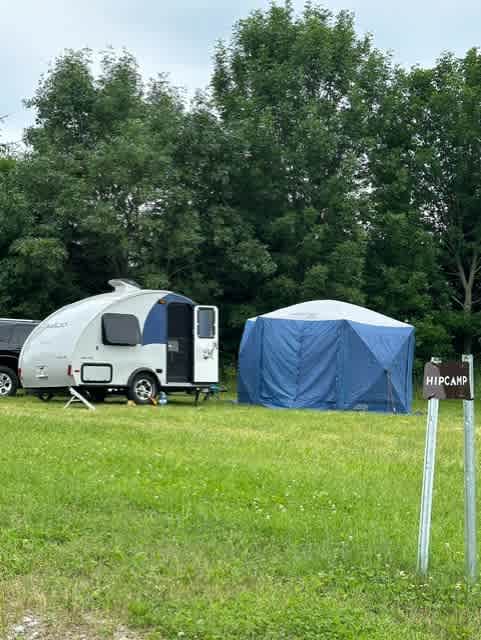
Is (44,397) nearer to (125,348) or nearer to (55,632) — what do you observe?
(125,348)

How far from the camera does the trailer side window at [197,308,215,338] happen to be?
2116cm

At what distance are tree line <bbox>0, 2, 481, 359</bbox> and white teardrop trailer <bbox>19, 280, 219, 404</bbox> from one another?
672 cm

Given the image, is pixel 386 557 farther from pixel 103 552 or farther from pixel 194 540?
pixel 103 552

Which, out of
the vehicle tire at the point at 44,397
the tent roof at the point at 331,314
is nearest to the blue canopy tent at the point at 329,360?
the tent roof at the point at 331,314

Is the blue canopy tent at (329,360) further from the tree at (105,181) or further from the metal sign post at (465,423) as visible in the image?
the metal sign post at (465,423)

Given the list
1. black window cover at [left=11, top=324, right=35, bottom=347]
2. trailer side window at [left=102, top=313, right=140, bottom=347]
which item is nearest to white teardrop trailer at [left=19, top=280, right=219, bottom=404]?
trailer side window at [left=102, top=313, right=140, bottom=347]

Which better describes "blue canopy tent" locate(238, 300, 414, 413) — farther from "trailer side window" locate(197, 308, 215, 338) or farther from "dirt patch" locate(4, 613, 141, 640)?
"dirt patch" locate(4, 613, 141, 640)

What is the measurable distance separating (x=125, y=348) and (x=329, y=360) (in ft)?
15.3

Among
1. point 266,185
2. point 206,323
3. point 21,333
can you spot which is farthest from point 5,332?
point 266,185

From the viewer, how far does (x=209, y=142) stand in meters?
30.5

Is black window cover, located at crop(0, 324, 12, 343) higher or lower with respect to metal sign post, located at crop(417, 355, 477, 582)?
higher

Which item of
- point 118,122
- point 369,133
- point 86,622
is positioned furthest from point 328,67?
point 86,622

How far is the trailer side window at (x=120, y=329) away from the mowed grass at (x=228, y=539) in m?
7.07

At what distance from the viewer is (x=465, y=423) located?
18.4 feet
